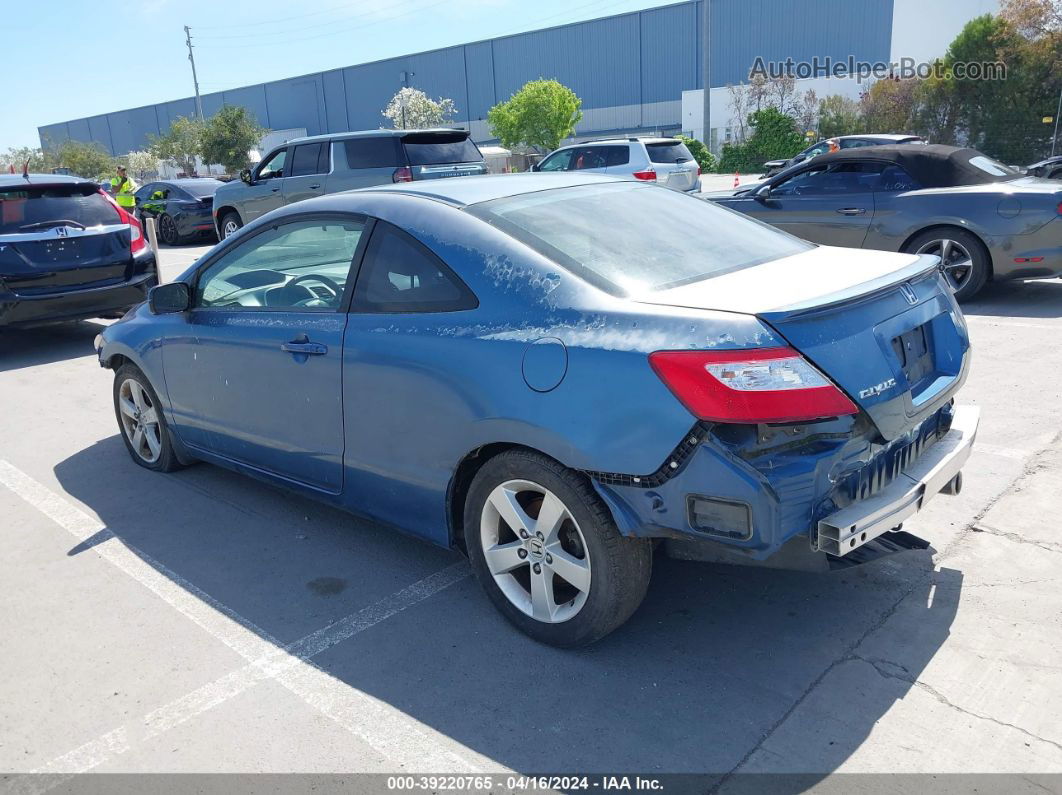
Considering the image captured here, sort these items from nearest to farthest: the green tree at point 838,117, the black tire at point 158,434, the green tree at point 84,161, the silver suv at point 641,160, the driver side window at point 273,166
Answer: the black tire at point 158,434
the driver side window at point 273,166
the silver suv at point 641,160
the green tree at point 838,117
the green tree at point 84,161

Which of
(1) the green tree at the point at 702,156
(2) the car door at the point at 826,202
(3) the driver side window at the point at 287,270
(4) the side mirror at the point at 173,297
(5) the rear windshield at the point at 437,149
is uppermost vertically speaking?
(5) the rear windshield at the point at 437,149

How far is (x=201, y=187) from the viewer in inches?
742

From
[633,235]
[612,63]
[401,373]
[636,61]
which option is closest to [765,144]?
[636,61]

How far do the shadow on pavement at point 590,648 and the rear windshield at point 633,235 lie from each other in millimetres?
1311

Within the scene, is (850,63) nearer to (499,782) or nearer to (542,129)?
(542,129)

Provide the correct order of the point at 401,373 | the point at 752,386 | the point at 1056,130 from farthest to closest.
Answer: the point at 1056,130, the point at 401,373, the point at 752,386

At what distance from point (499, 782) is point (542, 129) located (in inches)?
1838

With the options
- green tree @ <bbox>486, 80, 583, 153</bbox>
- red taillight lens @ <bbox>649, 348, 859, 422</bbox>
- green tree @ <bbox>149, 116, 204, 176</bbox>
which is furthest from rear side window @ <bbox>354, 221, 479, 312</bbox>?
green tree @ <bbox>149, 116, 204, 176</bbox>

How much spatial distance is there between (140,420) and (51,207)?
4464mm

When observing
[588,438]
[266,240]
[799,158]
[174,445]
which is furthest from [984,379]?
[799,158]

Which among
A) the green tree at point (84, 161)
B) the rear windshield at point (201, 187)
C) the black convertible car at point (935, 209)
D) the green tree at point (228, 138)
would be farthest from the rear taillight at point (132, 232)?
the green tree at point (84, 161)

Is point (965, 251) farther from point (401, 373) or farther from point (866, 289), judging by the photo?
point (401, 373)

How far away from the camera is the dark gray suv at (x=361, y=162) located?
13.2 m

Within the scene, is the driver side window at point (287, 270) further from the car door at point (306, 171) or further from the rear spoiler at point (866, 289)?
the car door at point (306, 171)
